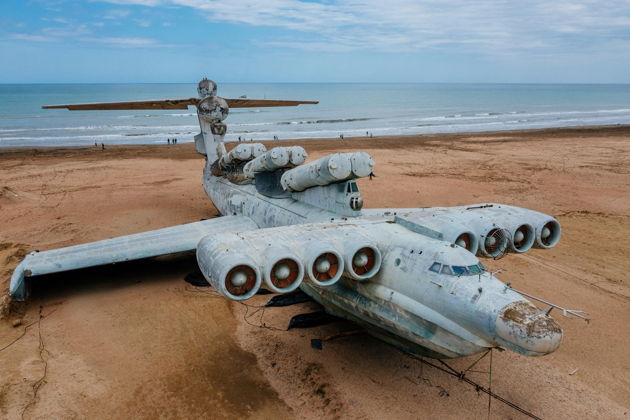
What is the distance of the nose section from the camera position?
604 cm

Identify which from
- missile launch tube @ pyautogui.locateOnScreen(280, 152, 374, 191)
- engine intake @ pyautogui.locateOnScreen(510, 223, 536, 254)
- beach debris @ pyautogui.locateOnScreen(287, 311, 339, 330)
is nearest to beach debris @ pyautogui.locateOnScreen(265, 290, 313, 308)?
beach debris @ pyautogui.locateOnScreen(287, 311, 339, 330)

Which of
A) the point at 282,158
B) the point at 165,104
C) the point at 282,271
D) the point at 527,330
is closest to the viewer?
the point at 527,330

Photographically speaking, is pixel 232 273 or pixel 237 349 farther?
pixel 237 349

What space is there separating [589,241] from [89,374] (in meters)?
17.3

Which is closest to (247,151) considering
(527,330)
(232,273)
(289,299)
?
(289,299)

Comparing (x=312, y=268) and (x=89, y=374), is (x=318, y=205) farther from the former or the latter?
(x=89, y=374)

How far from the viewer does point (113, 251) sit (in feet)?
40.9

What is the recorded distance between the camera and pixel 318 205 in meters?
11.2

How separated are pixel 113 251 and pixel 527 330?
11.2 meters

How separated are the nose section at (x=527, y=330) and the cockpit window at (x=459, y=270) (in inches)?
39.5

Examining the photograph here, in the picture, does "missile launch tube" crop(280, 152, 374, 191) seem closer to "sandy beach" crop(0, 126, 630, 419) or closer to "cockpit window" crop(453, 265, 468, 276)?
Result: "cockpit window" crop(453, 265, 468, 276)

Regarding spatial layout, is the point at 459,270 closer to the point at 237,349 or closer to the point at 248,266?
the point at 248,266

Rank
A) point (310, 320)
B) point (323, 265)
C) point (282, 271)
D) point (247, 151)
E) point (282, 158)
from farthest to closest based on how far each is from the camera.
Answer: point (247, 151), point (282, 158), point (310, 320), point (323, 265), point (282, 271)

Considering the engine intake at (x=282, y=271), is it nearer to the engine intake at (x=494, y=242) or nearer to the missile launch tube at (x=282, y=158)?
the engine intake at (x=494, y=242)
